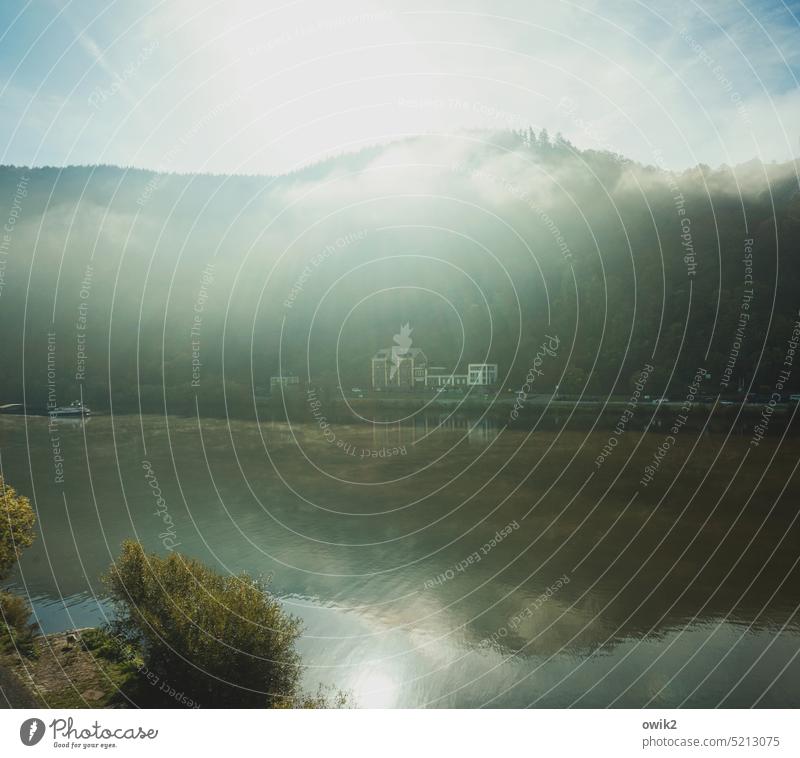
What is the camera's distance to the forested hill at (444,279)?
5259 cm

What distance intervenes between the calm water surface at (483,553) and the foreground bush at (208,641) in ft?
5.37

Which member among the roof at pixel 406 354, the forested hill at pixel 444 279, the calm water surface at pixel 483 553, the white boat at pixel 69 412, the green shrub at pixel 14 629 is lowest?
the calm water surface at pixel 483 553

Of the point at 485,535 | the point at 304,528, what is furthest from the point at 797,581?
the point at 304,528

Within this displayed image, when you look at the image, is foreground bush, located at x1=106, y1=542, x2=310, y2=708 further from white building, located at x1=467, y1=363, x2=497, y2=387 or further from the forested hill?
white building, located at x1=467, y1=363, x2=497, y2=387

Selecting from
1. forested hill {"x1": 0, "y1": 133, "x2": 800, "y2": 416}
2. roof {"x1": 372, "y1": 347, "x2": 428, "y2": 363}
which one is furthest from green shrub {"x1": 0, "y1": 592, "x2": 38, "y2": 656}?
roof {"x1": 372, "y1": 347, "x2": 428, "y2": 363}

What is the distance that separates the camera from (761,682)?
11.6 metres

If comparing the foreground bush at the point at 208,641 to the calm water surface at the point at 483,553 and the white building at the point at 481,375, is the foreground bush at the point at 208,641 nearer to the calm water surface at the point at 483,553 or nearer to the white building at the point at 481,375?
the calm water surface at the point at 483,553

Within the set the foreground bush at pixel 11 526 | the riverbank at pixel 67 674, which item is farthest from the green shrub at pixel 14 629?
the foreground bush at pixel 11 526

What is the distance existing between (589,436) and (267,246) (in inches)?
1974

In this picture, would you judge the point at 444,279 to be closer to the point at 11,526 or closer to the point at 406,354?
the point at 406,354

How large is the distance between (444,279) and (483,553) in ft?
189
